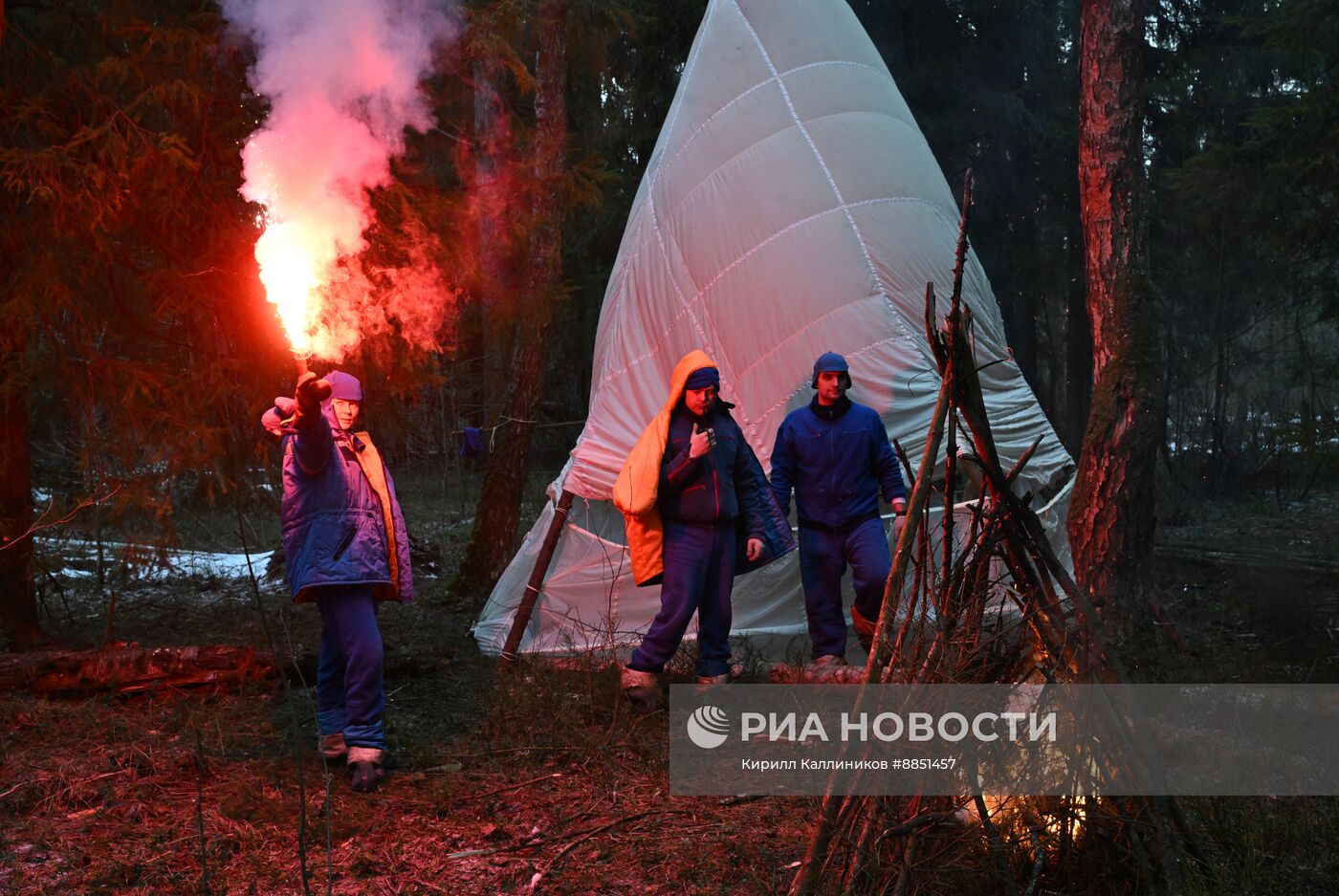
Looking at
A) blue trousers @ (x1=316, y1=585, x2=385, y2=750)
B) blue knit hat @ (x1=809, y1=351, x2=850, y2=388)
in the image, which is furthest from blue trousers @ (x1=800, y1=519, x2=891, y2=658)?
blue trousers @ (x1=316, y1=585, x2=385, y2=750)

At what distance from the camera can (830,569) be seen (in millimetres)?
5984

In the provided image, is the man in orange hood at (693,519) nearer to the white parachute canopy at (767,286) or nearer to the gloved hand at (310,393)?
the white parachute canopy at (767,286)

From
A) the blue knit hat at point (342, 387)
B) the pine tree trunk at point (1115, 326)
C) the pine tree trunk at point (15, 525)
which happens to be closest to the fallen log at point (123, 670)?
the pine tree trunk at point (15, 525)

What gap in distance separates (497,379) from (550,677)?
846cm

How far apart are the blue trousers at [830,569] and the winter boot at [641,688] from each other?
92cm

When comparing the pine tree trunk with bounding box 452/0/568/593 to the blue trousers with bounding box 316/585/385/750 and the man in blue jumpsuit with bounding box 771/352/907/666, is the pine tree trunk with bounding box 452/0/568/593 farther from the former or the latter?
the blue trousers with bounding box 316/585/385/750

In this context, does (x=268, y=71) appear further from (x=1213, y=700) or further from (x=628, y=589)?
(x=1213, y=700)

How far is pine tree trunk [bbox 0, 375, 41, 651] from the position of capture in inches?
265

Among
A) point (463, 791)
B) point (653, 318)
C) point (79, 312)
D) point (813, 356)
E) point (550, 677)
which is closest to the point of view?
point (463, 791)

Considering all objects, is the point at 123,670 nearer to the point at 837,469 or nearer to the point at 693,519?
the point at 693,519

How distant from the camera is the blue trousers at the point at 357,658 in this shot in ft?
15.0

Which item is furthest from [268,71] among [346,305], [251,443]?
[251,443]

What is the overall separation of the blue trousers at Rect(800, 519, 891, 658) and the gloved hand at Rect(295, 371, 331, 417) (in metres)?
2.75

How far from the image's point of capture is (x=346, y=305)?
6.66 metres
